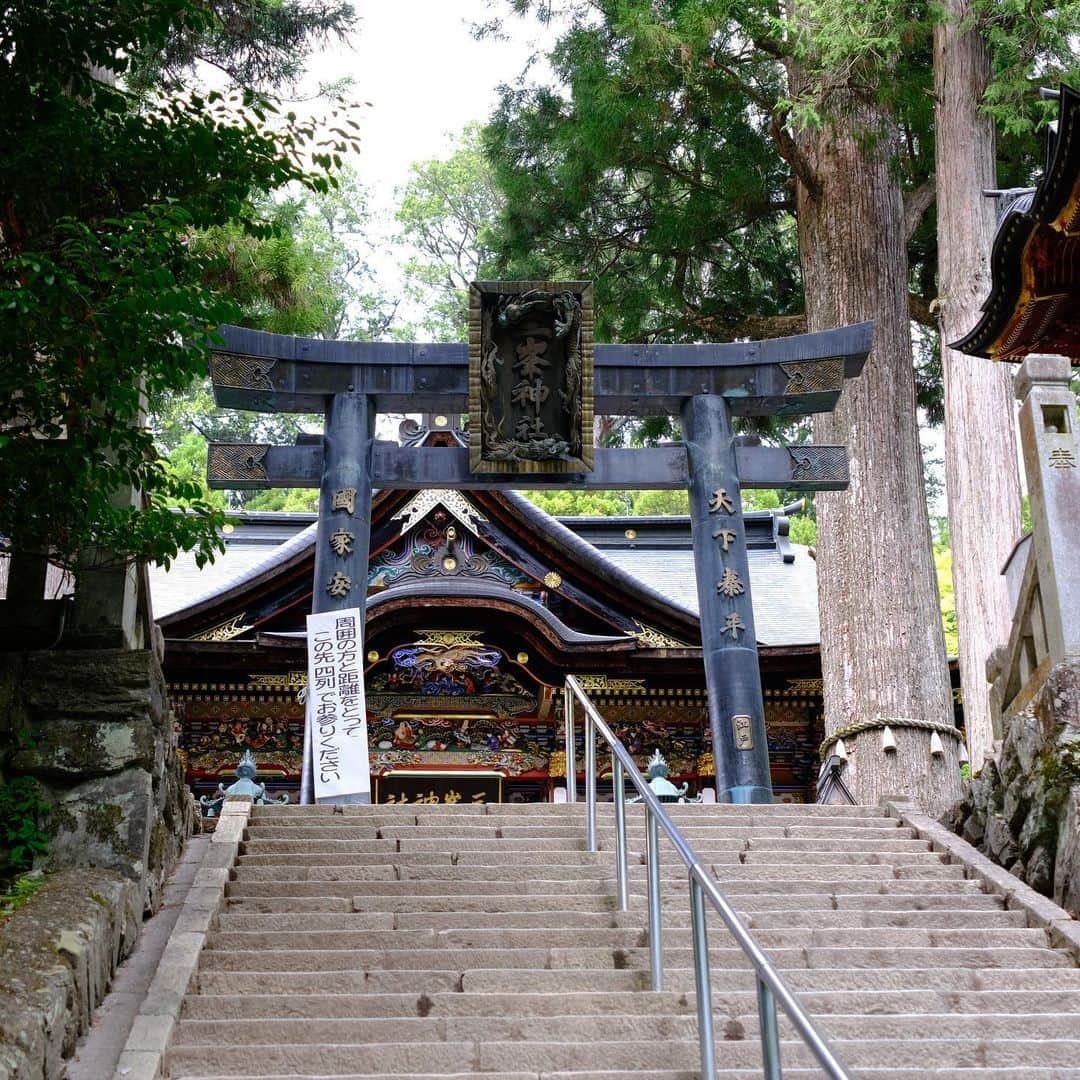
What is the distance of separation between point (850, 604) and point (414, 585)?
399 cm

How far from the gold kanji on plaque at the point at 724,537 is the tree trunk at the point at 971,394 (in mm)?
2863

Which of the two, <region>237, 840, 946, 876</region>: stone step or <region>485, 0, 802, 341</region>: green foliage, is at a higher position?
<region>485, 0, 802, 341</region>: green foliage

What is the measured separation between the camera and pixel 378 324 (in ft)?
97.0

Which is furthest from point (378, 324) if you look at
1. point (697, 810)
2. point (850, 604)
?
point (697, 810)

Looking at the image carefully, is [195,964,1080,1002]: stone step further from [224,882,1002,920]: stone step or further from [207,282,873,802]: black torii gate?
[207,282,873,802]: black torii gate

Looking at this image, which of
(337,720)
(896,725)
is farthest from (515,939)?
(896,725)

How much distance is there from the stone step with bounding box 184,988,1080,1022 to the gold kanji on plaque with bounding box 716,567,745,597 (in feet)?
15.4

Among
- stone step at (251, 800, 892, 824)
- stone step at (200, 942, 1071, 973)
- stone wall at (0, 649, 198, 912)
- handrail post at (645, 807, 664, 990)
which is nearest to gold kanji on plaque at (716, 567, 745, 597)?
stone step at (251, 800, 892, 824)

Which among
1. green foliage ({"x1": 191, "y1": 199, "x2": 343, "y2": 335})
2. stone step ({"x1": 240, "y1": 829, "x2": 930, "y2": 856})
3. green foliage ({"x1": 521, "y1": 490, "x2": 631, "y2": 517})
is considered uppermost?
green foliage ({"x1": 521, "y1": 490, "x2": 631, "y2": 517})

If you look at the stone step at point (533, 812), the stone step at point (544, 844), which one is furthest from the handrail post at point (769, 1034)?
the stone step at point (533, 812)

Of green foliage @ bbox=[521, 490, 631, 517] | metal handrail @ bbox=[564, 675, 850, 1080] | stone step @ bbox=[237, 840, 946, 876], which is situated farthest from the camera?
green foliage @ bbox=[521, 490, 631, 517]

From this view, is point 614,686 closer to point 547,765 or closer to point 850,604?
point 547,765

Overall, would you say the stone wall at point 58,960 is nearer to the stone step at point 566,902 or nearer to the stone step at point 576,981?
the stone step at point 576,981

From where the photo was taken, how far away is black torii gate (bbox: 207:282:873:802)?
10.3 metres
